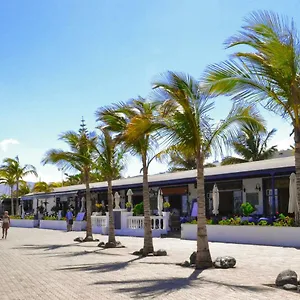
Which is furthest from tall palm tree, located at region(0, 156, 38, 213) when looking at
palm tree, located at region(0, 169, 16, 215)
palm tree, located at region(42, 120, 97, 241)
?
palm tree, located at region(42, 120, 97, 241)

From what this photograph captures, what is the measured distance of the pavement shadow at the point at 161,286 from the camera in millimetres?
9242

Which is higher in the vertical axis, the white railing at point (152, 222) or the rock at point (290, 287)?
the white railing at point (152, 222)

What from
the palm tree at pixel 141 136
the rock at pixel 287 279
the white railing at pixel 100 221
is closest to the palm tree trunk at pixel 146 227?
the palm tree at pixel 141 136

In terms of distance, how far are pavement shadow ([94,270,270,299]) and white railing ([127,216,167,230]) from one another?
15.1 metres

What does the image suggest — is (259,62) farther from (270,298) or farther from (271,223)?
(271,223)

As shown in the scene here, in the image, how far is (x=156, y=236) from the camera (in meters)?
25.7

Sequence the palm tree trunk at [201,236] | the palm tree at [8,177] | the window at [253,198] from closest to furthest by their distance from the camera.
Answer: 1. the palm tree trunk at [201,236]
2. the window at [253,198]
3. the palm tree at [8,177]

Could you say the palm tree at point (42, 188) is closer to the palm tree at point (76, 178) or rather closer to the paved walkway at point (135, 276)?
the palm tree at point (76, 178)

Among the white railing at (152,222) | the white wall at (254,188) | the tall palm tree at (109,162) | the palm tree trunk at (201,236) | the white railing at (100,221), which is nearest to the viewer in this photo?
the palm tree trunk at (201,236)

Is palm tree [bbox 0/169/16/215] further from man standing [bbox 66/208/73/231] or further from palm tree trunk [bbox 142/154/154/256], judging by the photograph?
palm tree trunk [bbox 142/154/154/256]

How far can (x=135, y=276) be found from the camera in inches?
454

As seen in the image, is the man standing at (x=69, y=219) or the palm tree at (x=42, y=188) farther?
the palm tree at (x=42, y=188)

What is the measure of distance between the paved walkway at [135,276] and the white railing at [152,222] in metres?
8.47

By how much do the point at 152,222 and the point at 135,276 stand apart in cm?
1533
